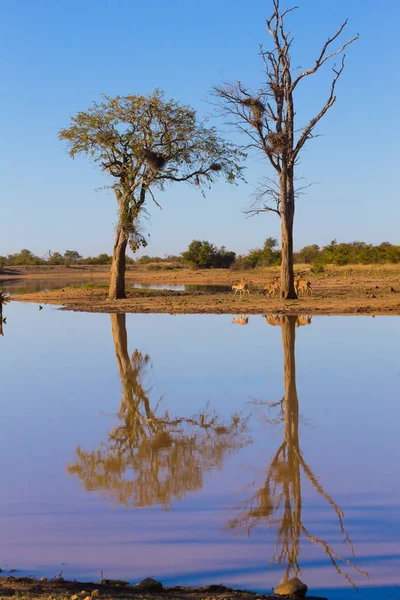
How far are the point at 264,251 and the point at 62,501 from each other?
6234 cm

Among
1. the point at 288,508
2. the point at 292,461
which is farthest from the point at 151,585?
the point at 292,461

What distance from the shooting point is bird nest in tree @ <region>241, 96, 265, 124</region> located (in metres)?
26.3

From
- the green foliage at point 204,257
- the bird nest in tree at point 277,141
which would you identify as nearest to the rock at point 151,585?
the bird nest in tree at point 277,141

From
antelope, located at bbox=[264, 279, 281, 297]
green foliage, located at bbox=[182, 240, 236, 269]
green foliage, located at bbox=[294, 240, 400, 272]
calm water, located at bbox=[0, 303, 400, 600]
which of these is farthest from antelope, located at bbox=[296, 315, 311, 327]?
green foliage, located at bbox=[182, 240, 236, 269]

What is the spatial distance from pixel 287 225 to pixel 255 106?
444cm

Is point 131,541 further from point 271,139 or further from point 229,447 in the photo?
point 271,139

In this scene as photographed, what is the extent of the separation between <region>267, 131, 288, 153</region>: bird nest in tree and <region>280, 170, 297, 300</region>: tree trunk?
104cm

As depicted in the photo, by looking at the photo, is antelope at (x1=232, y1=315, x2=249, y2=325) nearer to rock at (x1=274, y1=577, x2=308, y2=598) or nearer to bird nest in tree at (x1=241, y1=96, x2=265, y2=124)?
bird nest in tree at (x1=241, y1=96, x2=265, y2=124)

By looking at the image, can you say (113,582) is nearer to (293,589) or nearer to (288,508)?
(293,589)

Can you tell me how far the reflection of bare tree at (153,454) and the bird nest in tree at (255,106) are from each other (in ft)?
58.6

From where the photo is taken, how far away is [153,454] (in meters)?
7.65

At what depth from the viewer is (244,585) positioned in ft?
15.2

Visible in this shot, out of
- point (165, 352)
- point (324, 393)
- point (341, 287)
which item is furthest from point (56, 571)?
point (341, 287)

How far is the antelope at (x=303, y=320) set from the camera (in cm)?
2178
